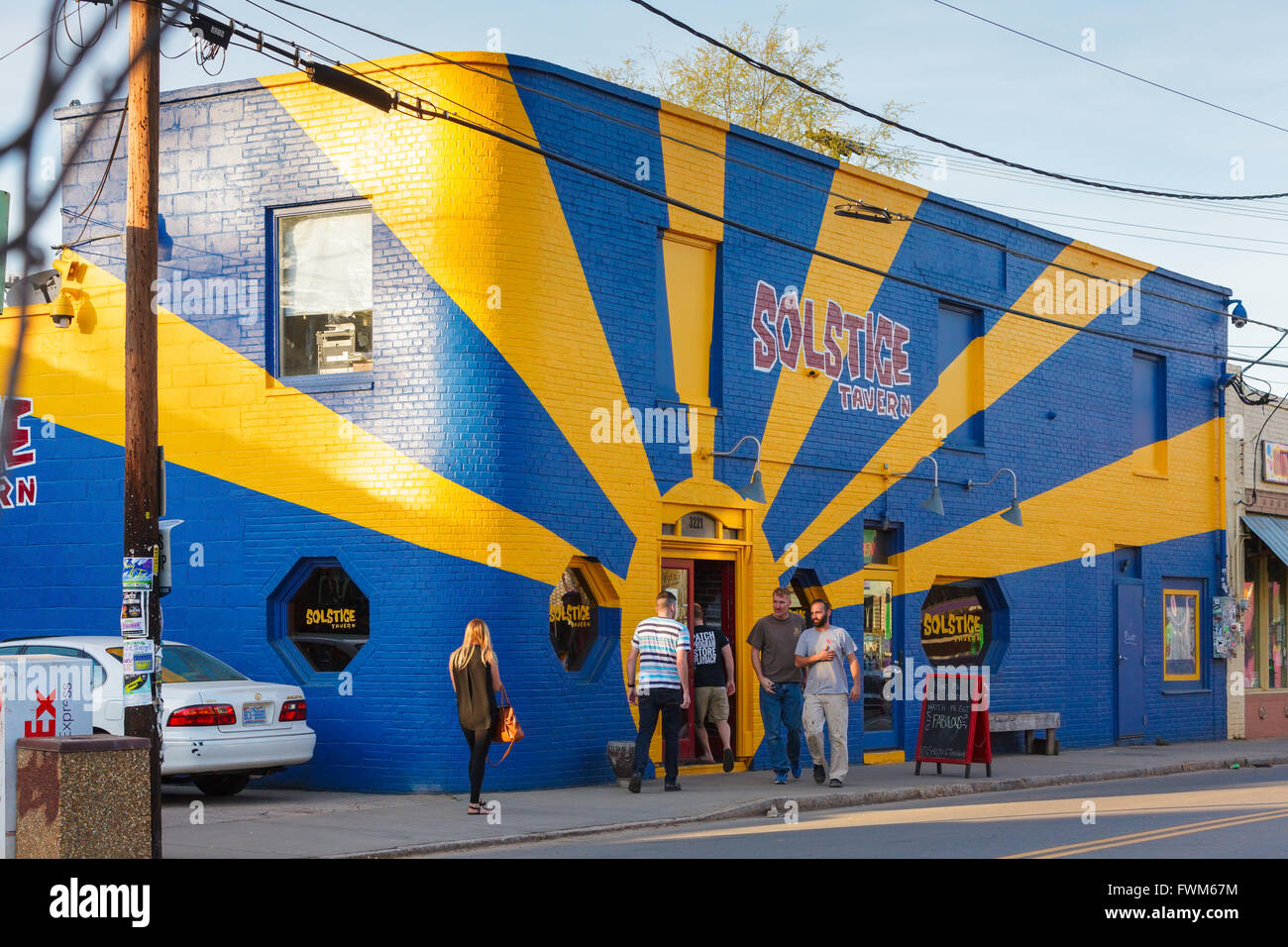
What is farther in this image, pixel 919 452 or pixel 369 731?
pixel 919 452

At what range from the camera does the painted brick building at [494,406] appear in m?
16.3

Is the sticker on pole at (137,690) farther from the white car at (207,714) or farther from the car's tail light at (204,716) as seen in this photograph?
the car's tail light at (204,716)

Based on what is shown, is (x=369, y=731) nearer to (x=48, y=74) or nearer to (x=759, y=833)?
(x=759, y=833)

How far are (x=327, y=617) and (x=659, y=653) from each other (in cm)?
366

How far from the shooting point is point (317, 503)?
16.8 metres

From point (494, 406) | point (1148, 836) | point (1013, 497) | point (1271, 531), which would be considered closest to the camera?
point (1148, 836)

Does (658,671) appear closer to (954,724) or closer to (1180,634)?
(954,724)

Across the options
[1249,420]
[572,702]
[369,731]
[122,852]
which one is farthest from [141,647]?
[1249,420]

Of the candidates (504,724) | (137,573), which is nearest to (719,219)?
(504,724)

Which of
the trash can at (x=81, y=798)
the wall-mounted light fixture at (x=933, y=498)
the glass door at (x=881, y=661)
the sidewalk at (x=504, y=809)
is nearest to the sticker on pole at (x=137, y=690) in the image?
the sidewalk at (x=504, y=809)

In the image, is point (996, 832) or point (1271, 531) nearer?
point (996, 832)

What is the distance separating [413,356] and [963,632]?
10.00m

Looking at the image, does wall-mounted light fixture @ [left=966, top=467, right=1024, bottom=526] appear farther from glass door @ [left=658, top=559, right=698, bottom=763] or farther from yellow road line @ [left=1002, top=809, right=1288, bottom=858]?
yellow road line @ [left=1002, top=809, right=1288, bottom=858]

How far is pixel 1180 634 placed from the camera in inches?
1065
